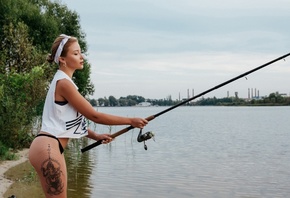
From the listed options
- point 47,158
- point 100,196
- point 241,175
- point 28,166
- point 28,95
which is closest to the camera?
point 47,158

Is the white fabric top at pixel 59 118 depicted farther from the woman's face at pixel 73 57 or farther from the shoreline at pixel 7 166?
the shoreline at pixel 7 166

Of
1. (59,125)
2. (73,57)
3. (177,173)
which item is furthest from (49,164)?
(177,173)

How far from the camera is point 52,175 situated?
11.8 feet

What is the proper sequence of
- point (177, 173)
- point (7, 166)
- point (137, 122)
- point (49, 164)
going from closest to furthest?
point (49, 164), point (137, 122), point (7, 166), point (177, 173)

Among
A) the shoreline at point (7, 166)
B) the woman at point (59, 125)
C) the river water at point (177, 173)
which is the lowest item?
the river water at point (177, 173)

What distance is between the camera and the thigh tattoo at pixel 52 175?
3543 mm

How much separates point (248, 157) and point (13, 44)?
1259 centimetres

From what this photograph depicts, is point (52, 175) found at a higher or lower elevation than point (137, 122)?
lower

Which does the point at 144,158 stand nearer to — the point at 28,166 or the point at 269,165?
the point at 269,165

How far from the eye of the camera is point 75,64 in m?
3.75

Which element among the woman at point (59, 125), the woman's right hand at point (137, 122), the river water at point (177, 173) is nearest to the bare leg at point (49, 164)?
the woman at point (59, 125)

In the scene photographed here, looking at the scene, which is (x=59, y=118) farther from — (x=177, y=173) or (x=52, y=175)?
(x=177, y=173)

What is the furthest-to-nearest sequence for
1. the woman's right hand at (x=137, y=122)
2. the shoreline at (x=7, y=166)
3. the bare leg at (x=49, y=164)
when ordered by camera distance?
1. the shoreline at (x=7, y=166)
2. the woman's right hand at (x=137, y=122)
3. the bare leg at (x=49, y=164)

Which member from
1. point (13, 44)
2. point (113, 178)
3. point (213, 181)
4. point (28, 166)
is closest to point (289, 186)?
point (213, 181)
